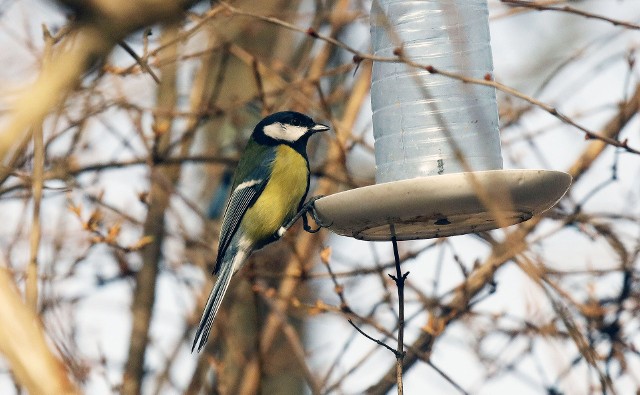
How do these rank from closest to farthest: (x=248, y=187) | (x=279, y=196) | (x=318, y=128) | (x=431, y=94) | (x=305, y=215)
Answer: (x=431, y=94)
(x=305, y=215)
(x=318, y=128)
(x=279, y=196)
(x=248, y=187)

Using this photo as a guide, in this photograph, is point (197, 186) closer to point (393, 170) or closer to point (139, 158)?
point (139, 158)

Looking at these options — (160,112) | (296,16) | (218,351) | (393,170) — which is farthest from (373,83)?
(218,351)

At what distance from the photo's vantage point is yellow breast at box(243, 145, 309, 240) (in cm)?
418

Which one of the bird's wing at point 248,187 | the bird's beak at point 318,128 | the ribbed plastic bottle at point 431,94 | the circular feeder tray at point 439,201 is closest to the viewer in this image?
the circular feeder tray at point 439,201

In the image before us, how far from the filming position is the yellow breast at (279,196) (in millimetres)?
4184

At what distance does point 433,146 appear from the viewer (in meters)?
3.30

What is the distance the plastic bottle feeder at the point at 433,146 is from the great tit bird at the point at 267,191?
26.3 inches

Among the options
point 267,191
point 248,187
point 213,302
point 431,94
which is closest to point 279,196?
point 267,191

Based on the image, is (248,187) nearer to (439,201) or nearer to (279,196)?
(279,196)

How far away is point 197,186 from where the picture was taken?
21.3 feet

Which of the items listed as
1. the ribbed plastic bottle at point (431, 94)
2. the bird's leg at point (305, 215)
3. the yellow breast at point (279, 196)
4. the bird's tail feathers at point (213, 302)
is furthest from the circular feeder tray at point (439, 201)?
the yellow breast at point (279, 196)

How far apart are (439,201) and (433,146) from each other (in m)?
0.74

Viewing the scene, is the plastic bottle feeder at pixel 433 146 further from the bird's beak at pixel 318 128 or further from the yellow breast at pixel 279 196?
the yellow breast at pixel 279 196

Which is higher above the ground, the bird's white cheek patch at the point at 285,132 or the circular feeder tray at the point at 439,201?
the circular feeder tray at the point at 439,201
